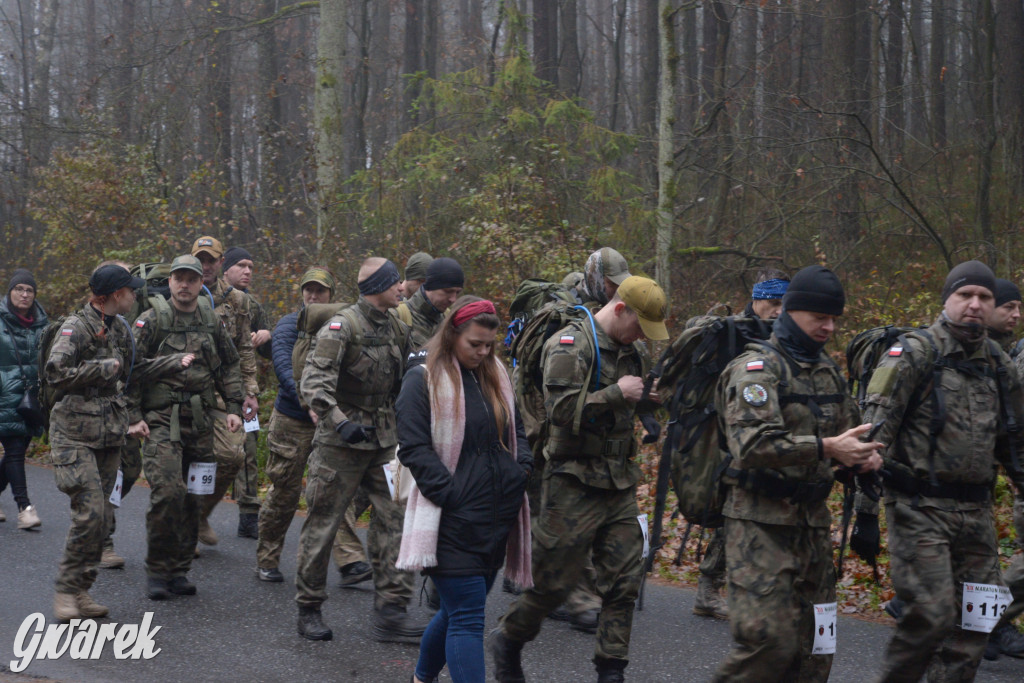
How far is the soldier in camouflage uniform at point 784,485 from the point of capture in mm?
4285

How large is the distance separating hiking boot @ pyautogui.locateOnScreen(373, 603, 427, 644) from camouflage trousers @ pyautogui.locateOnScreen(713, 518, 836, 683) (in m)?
2.49

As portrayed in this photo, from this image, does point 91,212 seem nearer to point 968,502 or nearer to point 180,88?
point 180,88

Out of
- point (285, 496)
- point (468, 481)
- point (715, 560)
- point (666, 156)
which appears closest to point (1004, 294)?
point (715, 560)

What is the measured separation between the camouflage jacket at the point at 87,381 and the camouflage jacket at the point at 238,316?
1.92 metres

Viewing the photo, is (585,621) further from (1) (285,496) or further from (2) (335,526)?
(1) (285,496)

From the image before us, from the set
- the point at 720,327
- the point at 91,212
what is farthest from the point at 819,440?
the point at 91,212

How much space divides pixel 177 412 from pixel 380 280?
1.94 meters

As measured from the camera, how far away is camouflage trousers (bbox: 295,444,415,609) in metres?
6.33

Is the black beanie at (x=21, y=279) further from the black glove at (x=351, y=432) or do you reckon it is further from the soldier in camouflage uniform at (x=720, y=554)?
the soldier in camouflage uniform at (x=720, y=554)

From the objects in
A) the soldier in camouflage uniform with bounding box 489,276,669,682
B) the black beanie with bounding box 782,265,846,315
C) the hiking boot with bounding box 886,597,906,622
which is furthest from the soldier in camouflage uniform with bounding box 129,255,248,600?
the hiking boot with bounding box 886,597,906,622

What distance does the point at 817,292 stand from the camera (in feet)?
14.4

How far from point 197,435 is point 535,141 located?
8738 millimetres

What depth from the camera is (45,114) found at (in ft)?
74.5

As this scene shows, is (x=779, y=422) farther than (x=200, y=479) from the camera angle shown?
No
